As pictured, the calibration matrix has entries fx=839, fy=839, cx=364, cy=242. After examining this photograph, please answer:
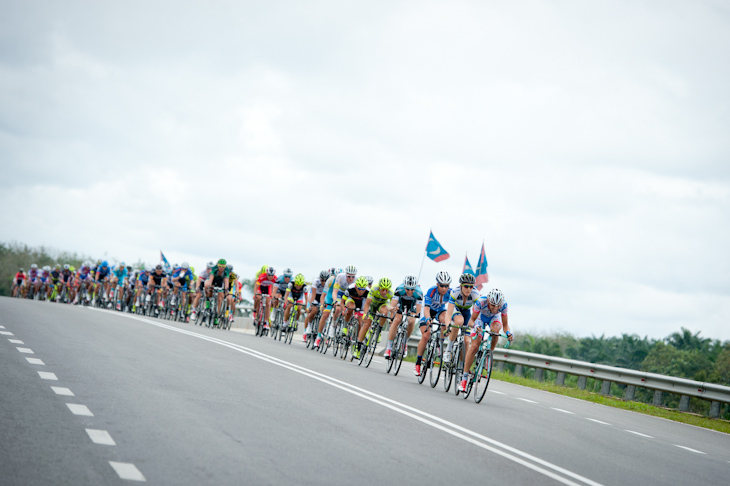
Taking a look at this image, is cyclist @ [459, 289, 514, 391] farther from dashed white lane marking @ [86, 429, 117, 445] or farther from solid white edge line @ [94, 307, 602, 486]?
dashed white lane marking @ [86, 429, 117, 445]

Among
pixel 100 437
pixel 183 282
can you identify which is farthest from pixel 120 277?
pixel 100 437

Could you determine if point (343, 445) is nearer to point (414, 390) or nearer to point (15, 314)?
point (414, 390)

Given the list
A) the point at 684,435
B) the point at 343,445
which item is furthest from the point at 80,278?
the point at 343,445

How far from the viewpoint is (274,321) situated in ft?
89.7

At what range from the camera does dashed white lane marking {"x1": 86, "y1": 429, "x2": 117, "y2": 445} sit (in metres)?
6.66

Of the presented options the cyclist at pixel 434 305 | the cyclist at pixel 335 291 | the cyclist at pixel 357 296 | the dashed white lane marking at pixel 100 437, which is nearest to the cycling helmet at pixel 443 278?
the cyclist at pixel 434 305

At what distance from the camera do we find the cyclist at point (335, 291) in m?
20.4

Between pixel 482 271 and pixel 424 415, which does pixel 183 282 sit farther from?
pixel 424 415

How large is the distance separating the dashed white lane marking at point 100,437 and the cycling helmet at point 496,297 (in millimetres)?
7684

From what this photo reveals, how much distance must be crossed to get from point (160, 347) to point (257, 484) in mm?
10771

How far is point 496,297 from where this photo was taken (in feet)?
44.1

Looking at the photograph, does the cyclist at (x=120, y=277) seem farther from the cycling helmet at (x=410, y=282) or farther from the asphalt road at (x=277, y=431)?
the cycling helmet at (x=410, y=282)

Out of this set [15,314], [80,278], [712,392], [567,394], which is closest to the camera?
[712,392]

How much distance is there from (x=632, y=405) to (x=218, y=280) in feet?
47.8
